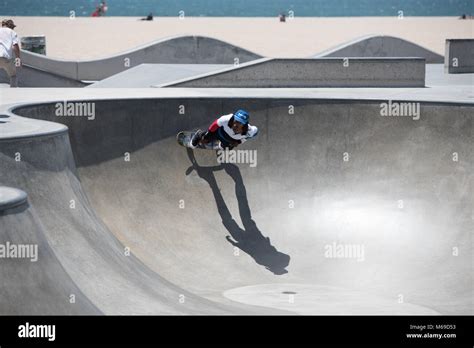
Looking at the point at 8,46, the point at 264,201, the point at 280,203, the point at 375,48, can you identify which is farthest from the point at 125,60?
the point at 280,203

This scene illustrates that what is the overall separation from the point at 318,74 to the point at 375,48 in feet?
27.3

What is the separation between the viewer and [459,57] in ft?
83.7

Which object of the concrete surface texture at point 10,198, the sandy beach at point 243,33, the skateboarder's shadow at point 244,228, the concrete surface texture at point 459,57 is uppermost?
the sandy beach at point 243,33

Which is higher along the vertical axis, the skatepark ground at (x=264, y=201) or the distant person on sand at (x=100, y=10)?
the distant person on sand at (x=100, y=10)

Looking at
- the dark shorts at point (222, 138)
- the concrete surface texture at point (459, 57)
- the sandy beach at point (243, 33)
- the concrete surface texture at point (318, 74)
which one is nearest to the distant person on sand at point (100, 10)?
the sandy beach at point (243, 33)

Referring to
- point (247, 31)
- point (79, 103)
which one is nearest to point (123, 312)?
point (79, 103)

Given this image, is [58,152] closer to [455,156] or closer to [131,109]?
[131,109]

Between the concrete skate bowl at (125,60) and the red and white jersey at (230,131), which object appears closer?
the red and white jersey at (230,131)

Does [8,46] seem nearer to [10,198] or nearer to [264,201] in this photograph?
[264,201]

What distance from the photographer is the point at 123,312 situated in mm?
8883

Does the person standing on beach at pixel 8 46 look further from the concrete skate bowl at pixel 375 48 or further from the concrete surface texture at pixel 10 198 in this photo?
the concrete skate bowl at pixel 375 48

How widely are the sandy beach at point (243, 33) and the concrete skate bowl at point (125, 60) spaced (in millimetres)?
9960

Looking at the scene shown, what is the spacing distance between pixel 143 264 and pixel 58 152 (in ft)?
6.37

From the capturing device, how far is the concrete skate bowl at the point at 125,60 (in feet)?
82.5
